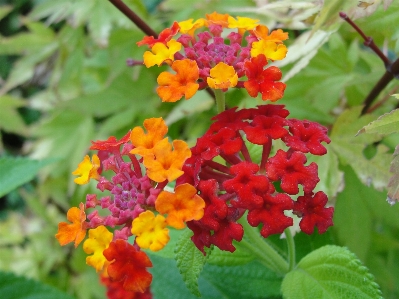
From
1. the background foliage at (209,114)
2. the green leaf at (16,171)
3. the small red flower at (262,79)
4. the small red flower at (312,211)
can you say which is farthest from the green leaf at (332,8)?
the green leaf at (16,171)

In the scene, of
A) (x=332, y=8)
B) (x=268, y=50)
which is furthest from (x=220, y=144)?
(x=332, y=8)

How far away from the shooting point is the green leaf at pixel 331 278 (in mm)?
596

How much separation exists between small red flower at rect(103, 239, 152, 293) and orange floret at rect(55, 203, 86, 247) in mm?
62

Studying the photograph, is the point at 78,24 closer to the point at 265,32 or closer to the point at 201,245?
the point at 265,32

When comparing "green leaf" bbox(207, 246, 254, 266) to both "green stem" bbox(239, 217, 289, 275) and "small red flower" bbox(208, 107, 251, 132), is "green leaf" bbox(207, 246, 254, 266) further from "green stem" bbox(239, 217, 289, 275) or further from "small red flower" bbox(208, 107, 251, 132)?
"small red flower" bbox(208, 107, 251, 132)

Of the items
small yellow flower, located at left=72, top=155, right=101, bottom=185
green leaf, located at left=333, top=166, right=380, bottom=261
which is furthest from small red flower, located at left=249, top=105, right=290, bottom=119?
green leaf, located at left=333, top=166, right=380, bottom=261

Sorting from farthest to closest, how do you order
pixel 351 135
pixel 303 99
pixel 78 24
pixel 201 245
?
pixel 78 24 → pixel 303 99 → pixel 351 135 → pixel 201 245

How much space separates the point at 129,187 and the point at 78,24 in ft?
2.60

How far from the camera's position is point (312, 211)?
22.2 inches

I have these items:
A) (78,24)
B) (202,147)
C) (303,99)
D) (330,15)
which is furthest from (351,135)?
(78,24)

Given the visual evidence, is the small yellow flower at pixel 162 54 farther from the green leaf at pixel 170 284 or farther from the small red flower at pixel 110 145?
the green leaf at pixel 170 284

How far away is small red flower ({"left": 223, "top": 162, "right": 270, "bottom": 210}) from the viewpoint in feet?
1.69

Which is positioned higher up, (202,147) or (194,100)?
(202,147)

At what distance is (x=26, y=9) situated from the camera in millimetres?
2742
